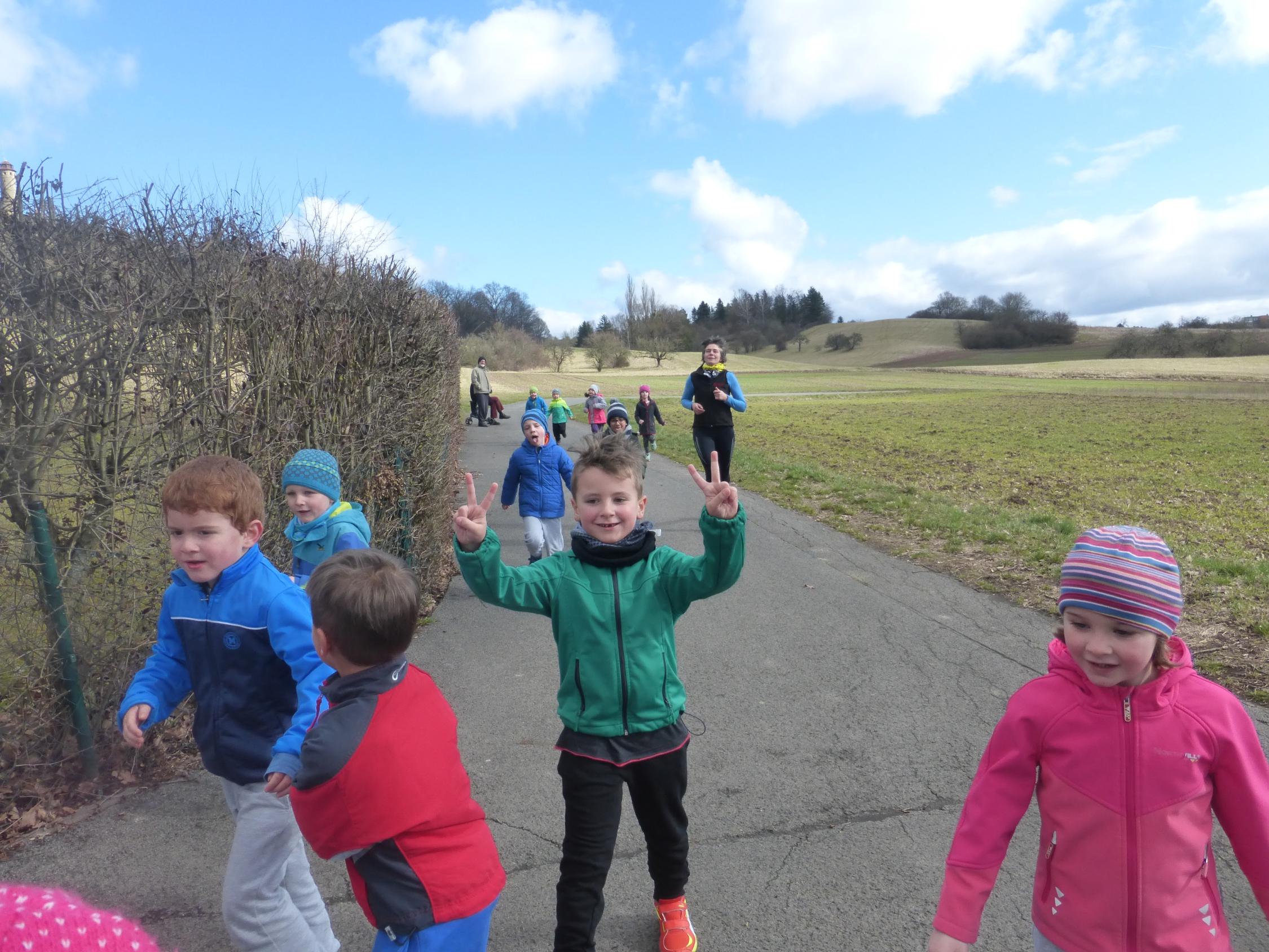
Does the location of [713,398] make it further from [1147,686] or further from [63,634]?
[1147,686]

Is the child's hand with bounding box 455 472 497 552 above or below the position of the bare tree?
below

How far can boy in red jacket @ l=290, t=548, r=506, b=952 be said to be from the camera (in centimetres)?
185

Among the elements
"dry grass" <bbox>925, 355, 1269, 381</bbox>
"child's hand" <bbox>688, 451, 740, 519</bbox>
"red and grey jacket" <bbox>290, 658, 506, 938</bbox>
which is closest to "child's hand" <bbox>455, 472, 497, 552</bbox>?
"red and grey jacket" <bbox>290, 658, 506, 938</bbox>

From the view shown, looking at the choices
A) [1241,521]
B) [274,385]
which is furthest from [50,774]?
[1241,521]

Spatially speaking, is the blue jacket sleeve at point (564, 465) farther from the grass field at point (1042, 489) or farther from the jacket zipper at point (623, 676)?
the jacket zipper at point (623, 676)

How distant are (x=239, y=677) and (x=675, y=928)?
1.61m

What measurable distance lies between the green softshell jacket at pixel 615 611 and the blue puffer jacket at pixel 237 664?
1.82 feet

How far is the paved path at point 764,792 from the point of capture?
9.54ft

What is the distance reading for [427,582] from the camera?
714 centimetres

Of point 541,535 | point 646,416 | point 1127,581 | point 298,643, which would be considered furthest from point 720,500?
point 646,416

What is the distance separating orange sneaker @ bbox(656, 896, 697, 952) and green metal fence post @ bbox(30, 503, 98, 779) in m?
2.60

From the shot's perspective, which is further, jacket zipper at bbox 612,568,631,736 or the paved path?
the paved path

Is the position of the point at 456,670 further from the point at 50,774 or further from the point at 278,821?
the point at 278,821

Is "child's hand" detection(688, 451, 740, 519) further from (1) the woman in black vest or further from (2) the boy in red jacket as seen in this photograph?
(1) the woman in black vest
